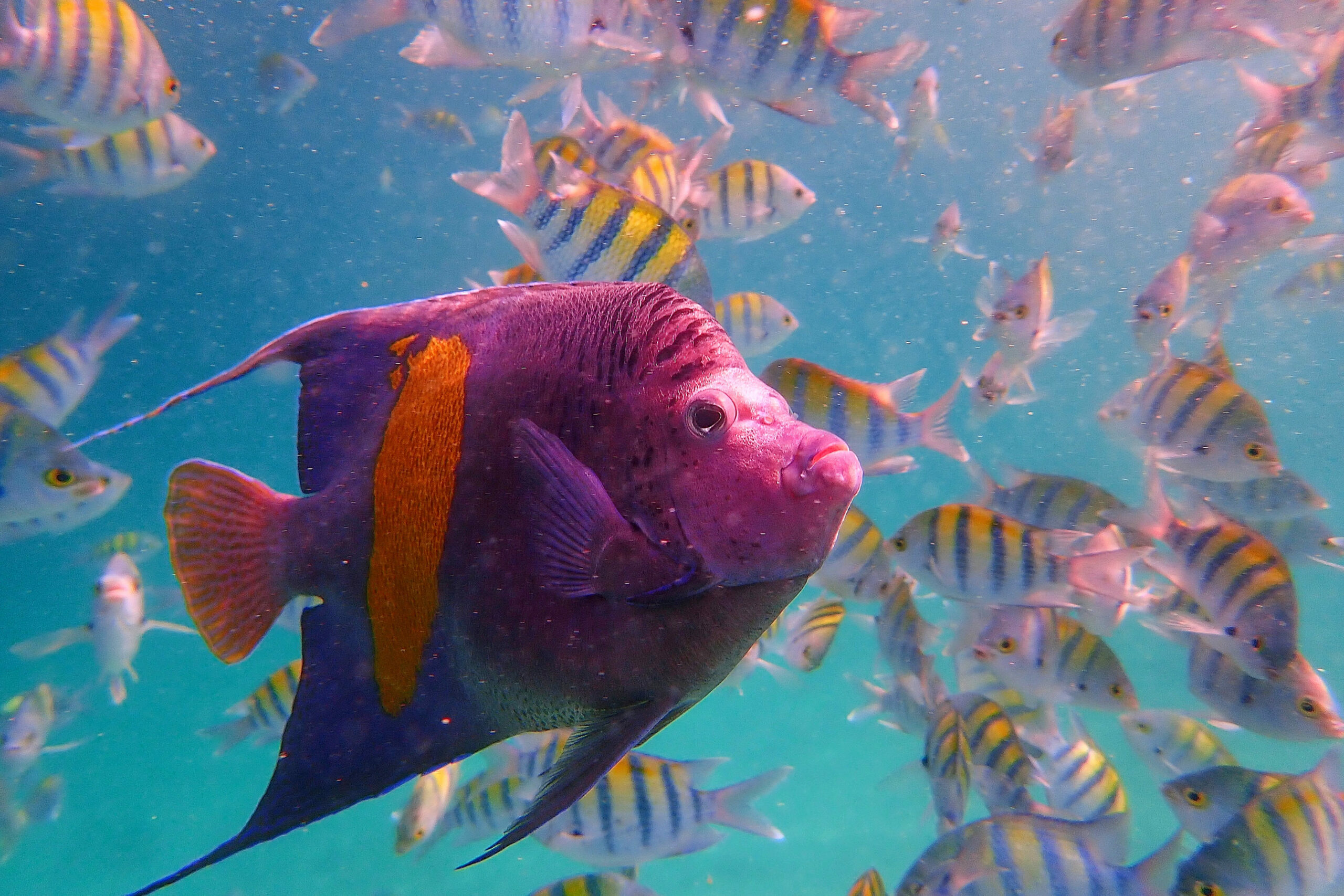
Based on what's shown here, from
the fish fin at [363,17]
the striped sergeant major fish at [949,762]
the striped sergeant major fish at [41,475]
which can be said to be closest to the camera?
the fish fin at [363,17]

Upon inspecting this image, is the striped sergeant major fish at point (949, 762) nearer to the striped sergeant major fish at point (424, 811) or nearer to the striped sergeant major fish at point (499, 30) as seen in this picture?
the striped sergeant major fish at point (424, 811)

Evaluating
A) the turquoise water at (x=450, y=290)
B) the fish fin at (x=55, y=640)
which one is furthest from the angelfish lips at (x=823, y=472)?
the turquoise water at (x=450, y=290)

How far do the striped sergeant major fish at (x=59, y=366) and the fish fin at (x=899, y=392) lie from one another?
3845 millimetres

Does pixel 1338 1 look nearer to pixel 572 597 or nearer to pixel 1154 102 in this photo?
pixel 572 597

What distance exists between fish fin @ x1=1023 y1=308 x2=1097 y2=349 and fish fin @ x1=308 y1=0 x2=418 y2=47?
3876 millimetres

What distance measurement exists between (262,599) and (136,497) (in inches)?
836

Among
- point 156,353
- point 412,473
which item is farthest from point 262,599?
point 156,353

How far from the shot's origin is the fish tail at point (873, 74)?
322 cm

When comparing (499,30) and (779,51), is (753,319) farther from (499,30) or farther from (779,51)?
(499,30)

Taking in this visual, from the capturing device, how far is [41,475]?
3598 millimetres

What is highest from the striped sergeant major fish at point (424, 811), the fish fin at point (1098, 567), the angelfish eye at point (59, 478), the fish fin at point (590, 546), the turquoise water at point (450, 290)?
the fish fin at point (590, 546)

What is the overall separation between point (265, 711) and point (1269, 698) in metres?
4.91

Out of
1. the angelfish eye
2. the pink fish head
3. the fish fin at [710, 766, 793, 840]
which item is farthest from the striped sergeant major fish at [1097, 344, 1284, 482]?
the angelfish eye

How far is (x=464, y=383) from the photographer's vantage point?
0.92 meters
